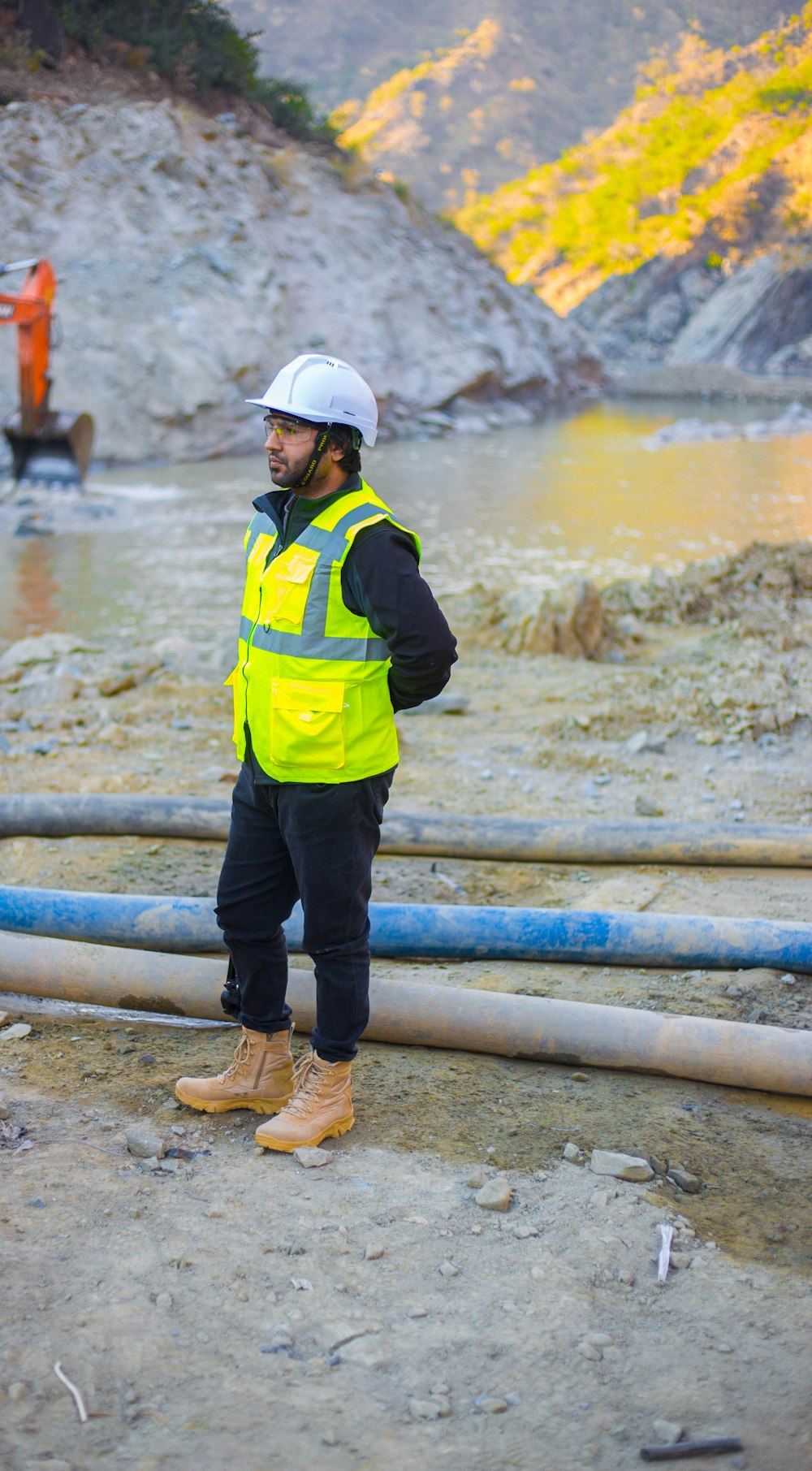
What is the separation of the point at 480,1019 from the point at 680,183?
7835cm

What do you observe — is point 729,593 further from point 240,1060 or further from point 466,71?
point 466,71

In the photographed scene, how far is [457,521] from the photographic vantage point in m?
15.1

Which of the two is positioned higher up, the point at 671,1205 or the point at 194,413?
the point at 194,413

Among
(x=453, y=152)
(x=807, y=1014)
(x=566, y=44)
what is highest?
→ (x=566, y=44)

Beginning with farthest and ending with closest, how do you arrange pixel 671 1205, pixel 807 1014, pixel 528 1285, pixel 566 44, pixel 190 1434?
pixel 566 44, pixel 807 1014, pixel 671 1205, pixel 528 1285, pixel 190 1434

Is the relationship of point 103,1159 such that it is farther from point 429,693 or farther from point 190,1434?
point 429,693

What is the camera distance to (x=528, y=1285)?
2.38m

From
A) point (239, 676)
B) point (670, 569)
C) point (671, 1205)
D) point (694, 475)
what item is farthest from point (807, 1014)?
point (694, 475)

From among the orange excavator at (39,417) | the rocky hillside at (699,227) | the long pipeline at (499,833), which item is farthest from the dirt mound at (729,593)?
the rocky hillside at (699,227)

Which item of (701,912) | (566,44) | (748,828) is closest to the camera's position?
(701,912)

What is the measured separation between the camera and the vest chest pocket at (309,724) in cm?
267

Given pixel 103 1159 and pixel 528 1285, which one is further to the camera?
pixel 103 1159

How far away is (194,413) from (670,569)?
1068 centimetres

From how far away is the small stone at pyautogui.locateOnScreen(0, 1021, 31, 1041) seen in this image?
11.2ft
